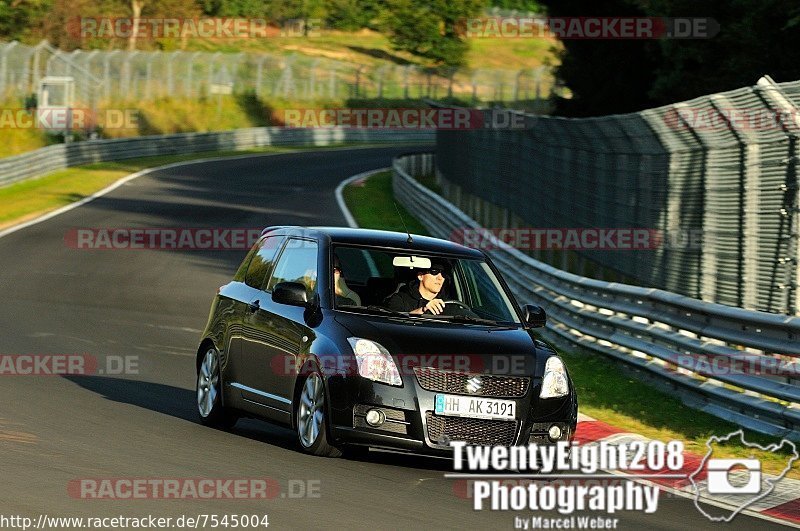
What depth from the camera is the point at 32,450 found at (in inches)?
385

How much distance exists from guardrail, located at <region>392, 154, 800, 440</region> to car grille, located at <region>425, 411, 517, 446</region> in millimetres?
2966

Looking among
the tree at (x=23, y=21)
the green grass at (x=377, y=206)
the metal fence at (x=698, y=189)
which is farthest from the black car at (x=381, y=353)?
the tree at (x=23, y=21)

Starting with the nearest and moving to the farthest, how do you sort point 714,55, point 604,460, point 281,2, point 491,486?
point 491,486 < point 604,460 < point 714,55 < point 281,2

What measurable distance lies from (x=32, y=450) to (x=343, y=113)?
7473 cm

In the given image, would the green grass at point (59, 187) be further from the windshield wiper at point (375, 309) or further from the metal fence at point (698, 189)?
the windshield wiper at point (375, 309)

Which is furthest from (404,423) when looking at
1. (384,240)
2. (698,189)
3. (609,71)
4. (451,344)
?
(609,71)

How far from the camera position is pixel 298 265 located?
11383 mm

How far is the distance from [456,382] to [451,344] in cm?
32

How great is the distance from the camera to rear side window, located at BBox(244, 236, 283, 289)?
11.9 metres

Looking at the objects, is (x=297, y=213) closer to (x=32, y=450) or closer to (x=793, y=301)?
(x=793, y=301)

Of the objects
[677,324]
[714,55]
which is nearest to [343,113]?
[714,55]

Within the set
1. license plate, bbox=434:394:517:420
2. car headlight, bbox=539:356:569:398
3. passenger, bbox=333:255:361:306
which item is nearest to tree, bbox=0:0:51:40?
passenger, bbox=333:255:361:306

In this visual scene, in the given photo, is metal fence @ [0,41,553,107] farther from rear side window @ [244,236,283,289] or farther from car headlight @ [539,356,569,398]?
car headlight @ [539,356,569,398]

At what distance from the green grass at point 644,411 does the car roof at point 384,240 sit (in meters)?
2.40
